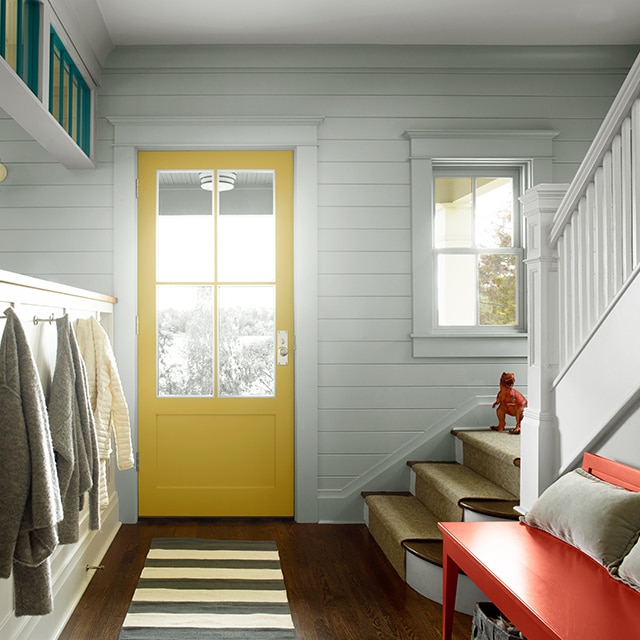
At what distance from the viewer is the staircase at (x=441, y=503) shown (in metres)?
2.55

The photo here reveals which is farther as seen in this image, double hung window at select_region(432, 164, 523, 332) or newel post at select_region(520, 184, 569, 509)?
double hung window at select_region(432, 164, 523, 332)

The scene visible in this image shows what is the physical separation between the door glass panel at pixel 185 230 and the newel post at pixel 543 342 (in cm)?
186

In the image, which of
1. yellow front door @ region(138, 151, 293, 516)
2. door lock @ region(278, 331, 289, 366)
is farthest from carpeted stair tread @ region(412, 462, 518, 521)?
door lock @ region(278, 331, 289, 366)

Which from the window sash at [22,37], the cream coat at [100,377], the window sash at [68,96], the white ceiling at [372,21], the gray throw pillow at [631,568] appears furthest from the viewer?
the white ceiling at [372,21]

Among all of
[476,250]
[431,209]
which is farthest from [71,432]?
[476,250]

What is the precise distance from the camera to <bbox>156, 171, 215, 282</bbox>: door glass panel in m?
3.52

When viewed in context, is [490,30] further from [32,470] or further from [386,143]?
[32,470]

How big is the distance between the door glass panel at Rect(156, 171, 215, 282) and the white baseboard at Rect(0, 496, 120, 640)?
1.36 m

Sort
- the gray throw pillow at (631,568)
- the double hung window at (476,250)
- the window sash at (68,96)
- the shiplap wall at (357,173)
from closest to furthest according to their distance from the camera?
the gray throw pillow at (631,568) < the window sash at (68,96) < the shiplap wall at (357,173) < the double hung window at (476,250)

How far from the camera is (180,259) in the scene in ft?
11.6

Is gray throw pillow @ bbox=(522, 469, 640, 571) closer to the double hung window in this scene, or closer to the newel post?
the newel post

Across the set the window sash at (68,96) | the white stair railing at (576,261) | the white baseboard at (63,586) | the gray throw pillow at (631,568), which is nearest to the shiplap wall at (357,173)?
the window sash at (68,96)

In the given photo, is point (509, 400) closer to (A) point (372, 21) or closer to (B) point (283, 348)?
(B) point (283, 348)

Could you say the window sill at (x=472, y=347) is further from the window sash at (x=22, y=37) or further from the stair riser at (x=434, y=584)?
the window sash at (x=22, y=37)
